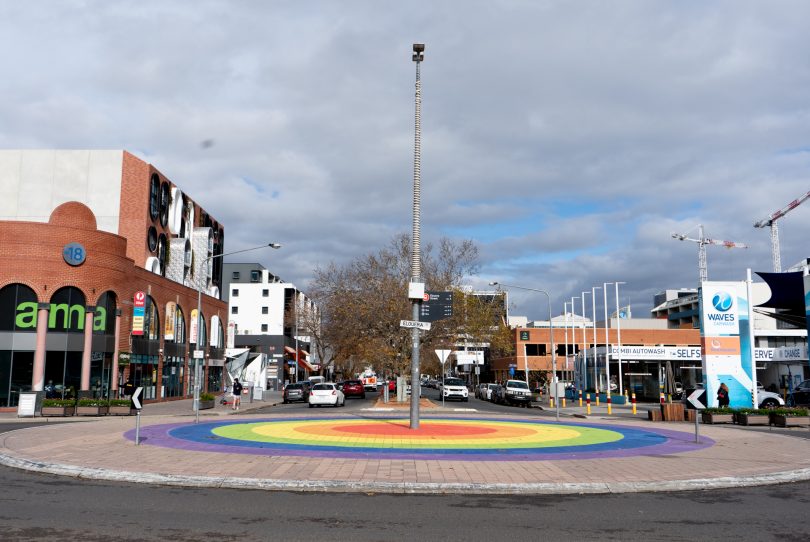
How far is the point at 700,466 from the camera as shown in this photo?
542 inches

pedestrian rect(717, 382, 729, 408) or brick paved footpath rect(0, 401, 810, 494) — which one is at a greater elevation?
pedestrian rect(717, 382, 729, 408)

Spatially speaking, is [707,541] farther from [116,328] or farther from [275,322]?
[275,322]

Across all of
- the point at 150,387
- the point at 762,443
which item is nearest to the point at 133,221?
the point at 150,387

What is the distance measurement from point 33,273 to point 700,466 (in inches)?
1325

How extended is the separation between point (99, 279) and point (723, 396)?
32.2m

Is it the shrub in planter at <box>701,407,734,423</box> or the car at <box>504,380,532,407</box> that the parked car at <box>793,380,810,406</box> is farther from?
the car at <box>504,380,532,407</box>

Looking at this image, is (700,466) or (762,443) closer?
(700,466)

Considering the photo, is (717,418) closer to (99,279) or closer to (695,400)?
(695,400)

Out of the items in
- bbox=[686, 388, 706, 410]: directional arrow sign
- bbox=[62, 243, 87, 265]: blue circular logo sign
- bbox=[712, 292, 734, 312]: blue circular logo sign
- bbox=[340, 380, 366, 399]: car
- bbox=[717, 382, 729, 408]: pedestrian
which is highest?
bbox=[62, 243, 87, 265]: blue circular logo sign

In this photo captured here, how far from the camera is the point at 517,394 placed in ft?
152

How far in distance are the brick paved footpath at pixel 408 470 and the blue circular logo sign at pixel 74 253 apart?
21325 mm

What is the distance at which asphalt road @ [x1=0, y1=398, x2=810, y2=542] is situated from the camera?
8.05 meters

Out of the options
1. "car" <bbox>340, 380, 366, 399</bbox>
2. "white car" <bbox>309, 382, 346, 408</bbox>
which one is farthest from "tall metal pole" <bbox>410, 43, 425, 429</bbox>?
"car" <bbox>340, 380, 366, 399</bbox>

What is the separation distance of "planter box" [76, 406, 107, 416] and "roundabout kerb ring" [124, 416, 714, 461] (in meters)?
9.00
